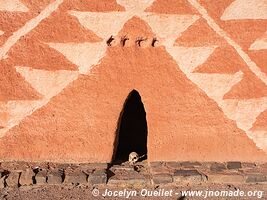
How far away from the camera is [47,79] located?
5.83m

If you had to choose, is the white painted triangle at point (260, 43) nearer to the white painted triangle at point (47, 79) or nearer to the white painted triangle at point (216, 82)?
the white painted triangle at point (216, 82)

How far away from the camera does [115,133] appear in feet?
19.7

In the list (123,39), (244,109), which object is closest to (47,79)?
(123,39)

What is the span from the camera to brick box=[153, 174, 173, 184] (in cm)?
571

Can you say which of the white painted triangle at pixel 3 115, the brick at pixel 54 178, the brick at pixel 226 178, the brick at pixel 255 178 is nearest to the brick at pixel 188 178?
the brick at pixel 226 178

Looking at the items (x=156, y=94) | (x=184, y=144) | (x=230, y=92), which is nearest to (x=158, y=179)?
(x=184, y=144)

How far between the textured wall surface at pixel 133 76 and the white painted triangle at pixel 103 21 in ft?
0.04

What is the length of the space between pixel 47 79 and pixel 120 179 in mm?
1604

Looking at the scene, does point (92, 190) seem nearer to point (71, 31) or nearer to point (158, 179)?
point (158, 179)

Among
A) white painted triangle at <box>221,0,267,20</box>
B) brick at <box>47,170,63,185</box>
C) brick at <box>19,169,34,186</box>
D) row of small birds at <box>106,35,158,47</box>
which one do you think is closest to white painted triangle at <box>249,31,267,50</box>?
white painted triangle at <box>221,0,267,20</box>

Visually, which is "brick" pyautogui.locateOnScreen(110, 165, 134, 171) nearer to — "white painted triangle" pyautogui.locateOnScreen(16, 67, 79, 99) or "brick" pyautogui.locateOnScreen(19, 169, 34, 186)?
"brick" pyautogui.locateOnScreen(19, 169, 34, 186)

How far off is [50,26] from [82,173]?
1938 millimetres

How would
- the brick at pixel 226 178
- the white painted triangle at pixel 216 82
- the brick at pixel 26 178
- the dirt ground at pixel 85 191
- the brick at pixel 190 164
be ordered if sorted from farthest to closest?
the brick at pixel 190 164 < the white painted triangle at pixel 216 82 < the brick at pixel 226 178 < the brick at pixel 26 178 < the dirt ground at pixel 85 191

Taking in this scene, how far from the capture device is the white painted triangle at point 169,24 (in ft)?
18.9
